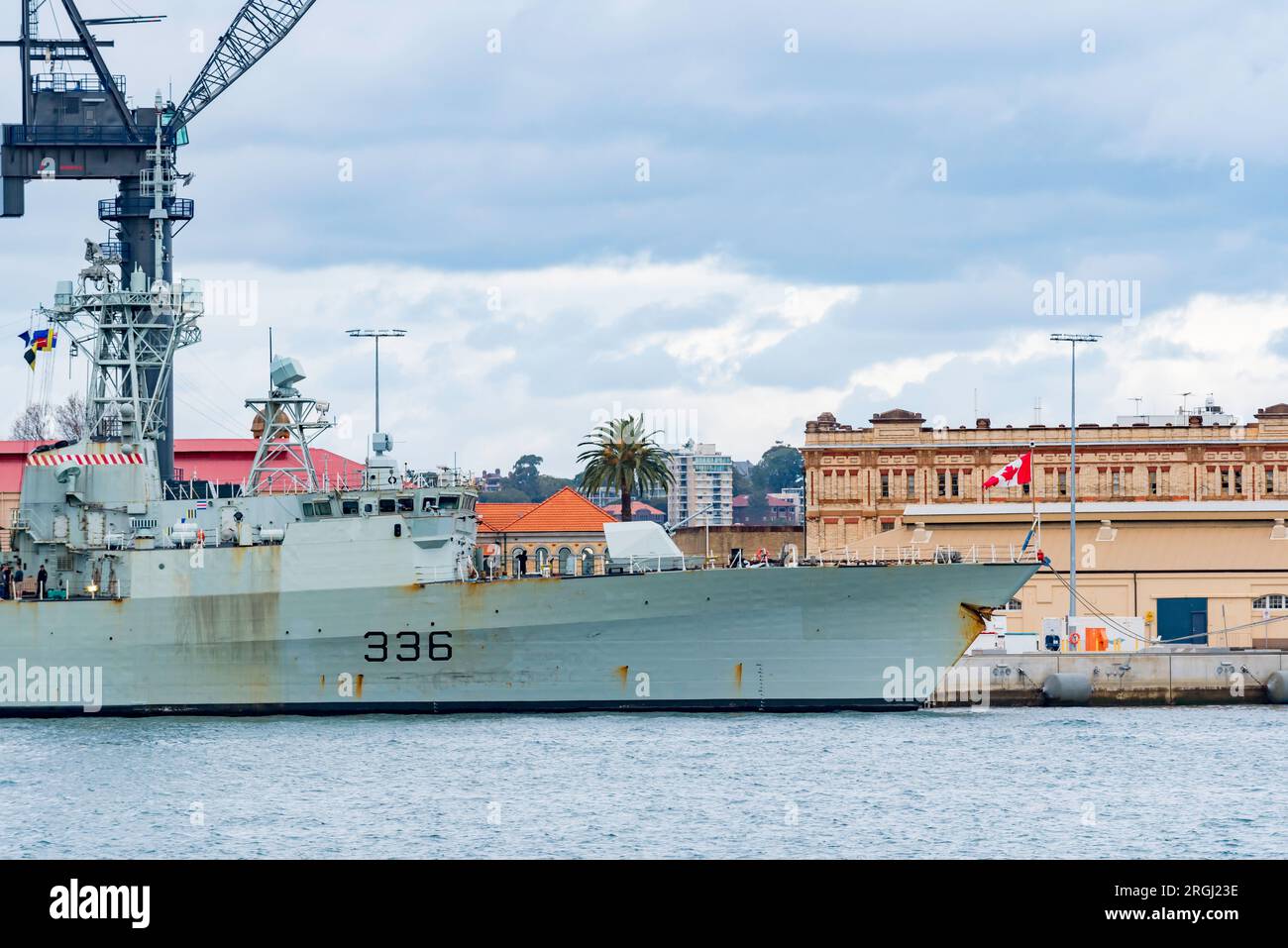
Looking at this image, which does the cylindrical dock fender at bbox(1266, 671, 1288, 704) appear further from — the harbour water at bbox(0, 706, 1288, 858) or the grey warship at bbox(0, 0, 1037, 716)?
the grey warship at bbox(0, 0, 1037, 716)

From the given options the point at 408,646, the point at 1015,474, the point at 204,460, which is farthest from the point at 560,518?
the point at 408,646

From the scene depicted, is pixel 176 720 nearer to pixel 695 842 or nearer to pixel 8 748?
pixel 8 748

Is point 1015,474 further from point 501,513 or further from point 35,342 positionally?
point 501,513

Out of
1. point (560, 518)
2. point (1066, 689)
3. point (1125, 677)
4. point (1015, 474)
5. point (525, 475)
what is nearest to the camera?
point (1066, 689)

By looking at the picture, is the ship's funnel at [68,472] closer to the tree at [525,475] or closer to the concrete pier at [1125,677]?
the concrete pier at [1125,677]

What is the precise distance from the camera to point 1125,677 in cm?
4450

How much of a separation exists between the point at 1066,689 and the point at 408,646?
57.3 feet

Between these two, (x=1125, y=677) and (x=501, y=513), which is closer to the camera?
(x=1125, y=677)

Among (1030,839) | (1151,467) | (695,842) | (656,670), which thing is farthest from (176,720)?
(1151,467)

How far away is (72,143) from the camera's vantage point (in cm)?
5281

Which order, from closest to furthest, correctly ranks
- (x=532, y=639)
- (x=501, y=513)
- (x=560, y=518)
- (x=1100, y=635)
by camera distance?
(x=532, y=639) → (x=1100, y=635) → (x=560, y=518) → (x=501, y=513)

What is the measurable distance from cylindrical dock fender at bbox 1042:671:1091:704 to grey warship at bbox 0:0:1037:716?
6303 mm

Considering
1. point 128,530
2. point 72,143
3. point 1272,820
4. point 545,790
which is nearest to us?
point 1272,820
